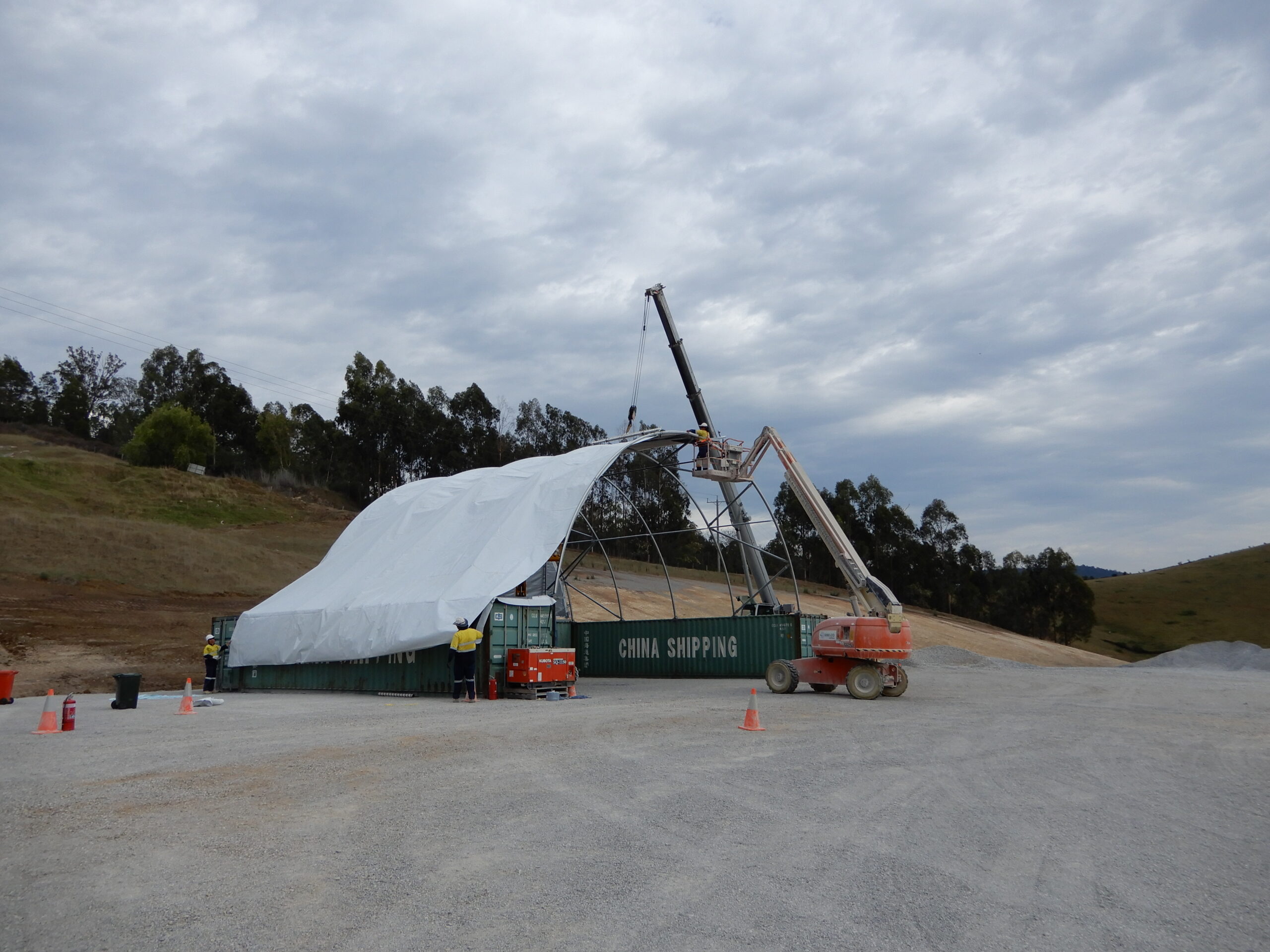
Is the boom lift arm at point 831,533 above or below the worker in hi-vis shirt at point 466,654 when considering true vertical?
above

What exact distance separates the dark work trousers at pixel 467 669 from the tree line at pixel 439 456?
51.6 meters

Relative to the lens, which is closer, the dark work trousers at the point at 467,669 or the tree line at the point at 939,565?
the dark work trousers at the point at 467,669

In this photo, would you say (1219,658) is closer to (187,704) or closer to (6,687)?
(187,704)

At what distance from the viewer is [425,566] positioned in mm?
25594

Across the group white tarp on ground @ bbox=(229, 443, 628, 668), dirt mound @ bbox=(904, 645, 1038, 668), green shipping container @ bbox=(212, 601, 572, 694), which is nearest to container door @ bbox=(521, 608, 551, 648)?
green shipping container @ bbox=(212, 601, 572, 694)

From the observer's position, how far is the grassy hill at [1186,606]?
90500 mm

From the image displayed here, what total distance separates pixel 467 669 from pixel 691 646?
1129cm

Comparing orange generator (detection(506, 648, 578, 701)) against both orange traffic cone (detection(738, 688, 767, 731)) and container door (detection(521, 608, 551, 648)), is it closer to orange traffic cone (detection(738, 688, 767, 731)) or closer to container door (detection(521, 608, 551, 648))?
container door (detection(521, 608, 551, 648))

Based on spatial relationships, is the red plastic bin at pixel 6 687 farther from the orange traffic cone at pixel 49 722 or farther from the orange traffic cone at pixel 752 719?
the orange traffic cone at pixel 752 719

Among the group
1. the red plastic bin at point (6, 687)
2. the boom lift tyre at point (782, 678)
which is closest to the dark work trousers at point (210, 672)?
the red plastic bin at point (6, 687)

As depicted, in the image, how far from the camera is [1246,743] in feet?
44.4

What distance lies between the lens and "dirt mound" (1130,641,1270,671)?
42938 mm

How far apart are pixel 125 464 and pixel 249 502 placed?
11.4m

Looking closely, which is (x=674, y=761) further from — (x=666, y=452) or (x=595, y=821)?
(x=666, y=452)
